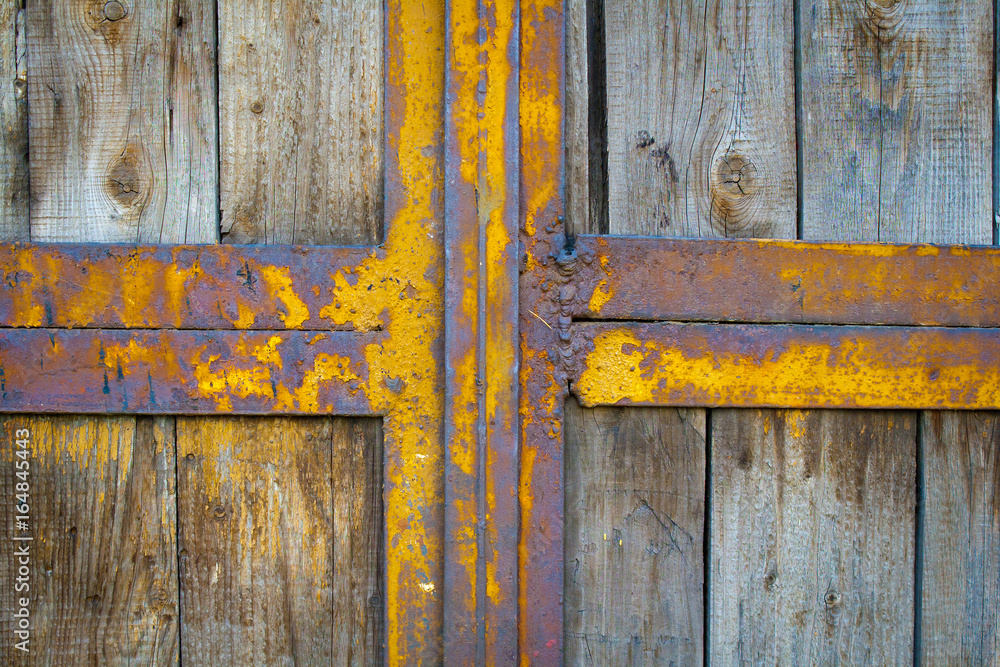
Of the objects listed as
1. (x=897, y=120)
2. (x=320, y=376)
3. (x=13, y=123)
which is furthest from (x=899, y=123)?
(x=13, y=123)

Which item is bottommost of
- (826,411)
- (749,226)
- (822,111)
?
(826,411)

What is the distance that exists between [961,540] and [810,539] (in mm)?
212

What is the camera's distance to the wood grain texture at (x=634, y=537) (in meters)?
0.76

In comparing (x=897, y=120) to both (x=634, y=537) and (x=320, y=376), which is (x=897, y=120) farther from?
(x=320, y=376)

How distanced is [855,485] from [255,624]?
0.84m

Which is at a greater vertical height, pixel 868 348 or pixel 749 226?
pixel 749 226

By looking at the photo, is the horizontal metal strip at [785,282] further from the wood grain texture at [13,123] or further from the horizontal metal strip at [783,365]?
the wood grain texture at [13,123]

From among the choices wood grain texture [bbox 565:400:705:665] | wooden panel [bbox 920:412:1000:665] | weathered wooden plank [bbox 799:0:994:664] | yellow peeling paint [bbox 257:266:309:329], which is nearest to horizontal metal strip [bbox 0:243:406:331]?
yellow peeling paint [bbox 257:266:309:329]

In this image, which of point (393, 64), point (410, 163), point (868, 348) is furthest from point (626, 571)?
point (393, 64)

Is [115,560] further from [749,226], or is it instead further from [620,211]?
[749,226]

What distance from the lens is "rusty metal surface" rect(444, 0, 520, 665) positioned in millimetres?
704

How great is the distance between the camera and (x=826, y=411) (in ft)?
2.55

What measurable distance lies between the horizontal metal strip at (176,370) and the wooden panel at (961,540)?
79cm

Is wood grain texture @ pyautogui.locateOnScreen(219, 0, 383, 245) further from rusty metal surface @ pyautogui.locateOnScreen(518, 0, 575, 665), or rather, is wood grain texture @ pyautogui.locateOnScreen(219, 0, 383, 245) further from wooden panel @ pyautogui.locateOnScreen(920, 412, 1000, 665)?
wooden panel @ pyautogui.locateOnScreen(920, 412, 1000, 665)
